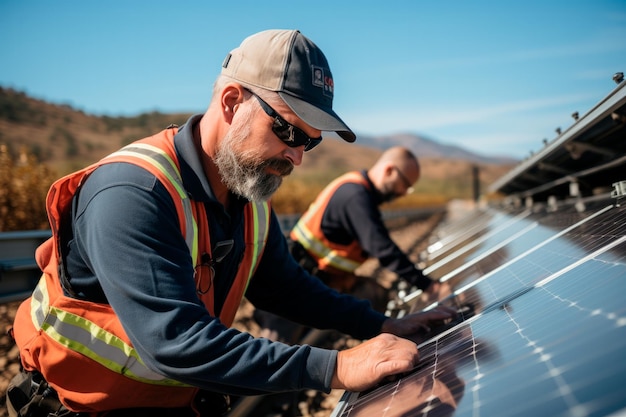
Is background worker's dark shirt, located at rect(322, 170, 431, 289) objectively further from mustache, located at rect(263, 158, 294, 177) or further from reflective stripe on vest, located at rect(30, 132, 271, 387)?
reflective stripe on vest, located at rect(30, 132, 271, 387)

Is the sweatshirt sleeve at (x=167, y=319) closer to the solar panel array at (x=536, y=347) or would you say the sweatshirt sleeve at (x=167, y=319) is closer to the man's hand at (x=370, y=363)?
the man's hand at (x=370, y=363)

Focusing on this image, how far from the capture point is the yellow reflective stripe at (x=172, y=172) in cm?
200

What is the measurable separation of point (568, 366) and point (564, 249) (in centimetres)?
143

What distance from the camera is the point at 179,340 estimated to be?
1685mm

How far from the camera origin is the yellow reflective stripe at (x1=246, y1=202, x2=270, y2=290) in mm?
2537

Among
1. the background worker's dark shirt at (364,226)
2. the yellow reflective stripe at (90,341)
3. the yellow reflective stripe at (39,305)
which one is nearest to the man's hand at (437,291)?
the background worker's dark shirt at (364,226)

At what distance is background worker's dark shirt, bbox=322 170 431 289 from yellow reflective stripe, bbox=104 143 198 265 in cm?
248

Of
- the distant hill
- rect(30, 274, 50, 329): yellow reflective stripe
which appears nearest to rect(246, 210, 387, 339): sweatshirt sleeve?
rect(30, 274, 50, 329): yellow reflective stripe

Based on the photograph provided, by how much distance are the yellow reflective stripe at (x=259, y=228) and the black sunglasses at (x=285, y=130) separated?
506 millimetres

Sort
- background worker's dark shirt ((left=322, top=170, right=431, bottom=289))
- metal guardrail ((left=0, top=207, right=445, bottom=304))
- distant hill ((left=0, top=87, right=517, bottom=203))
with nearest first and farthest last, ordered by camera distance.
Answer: metal guardrail ((left=0, top=207, right=445, bottom=304))
background worker's dark shirt ((left=322, top=170, right=431, bottom=289))
distant hill ((left=0, top=87, right=517, bottom=203))

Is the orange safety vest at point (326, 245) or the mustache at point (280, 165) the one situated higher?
the mustache at point (280, 165)

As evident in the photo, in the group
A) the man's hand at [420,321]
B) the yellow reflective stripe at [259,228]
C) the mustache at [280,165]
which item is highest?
the mustache at [280,165]

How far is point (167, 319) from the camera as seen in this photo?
1.68 m

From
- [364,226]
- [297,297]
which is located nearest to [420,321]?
[297,297]
